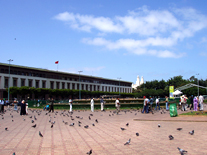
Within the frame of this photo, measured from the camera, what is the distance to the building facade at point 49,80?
69.6 m

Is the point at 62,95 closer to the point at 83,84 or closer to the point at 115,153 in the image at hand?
the point at 83,84

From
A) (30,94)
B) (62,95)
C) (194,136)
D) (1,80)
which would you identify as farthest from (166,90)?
(194,136)

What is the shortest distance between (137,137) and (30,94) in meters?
68.9

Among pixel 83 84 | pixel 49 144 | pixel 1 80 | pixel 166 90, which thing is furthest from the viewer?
pixel 83 84

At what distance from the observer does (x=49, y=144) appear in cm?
775

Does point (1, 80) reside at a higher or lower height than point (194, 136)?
higher

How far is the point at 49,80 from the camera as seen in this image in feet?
271

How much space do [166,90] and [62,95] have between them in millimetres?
38715

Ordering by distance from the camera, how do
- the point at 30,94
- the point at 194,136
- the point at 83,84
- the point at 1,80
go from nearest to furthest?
the point at 194,136 → the point at 1,80 → the point at 30,94 → the point at 83,84

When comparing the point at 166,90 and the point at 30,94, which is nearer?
the point at 30,94

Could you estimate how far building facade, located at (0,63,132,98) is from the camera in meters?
69.6

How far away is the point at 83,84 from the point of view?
9712cm

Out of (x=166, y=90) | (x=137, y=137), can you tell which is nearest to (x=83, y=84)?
(x=166, y=90)

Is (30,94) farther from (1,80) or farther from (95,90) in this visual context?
(95,90)
